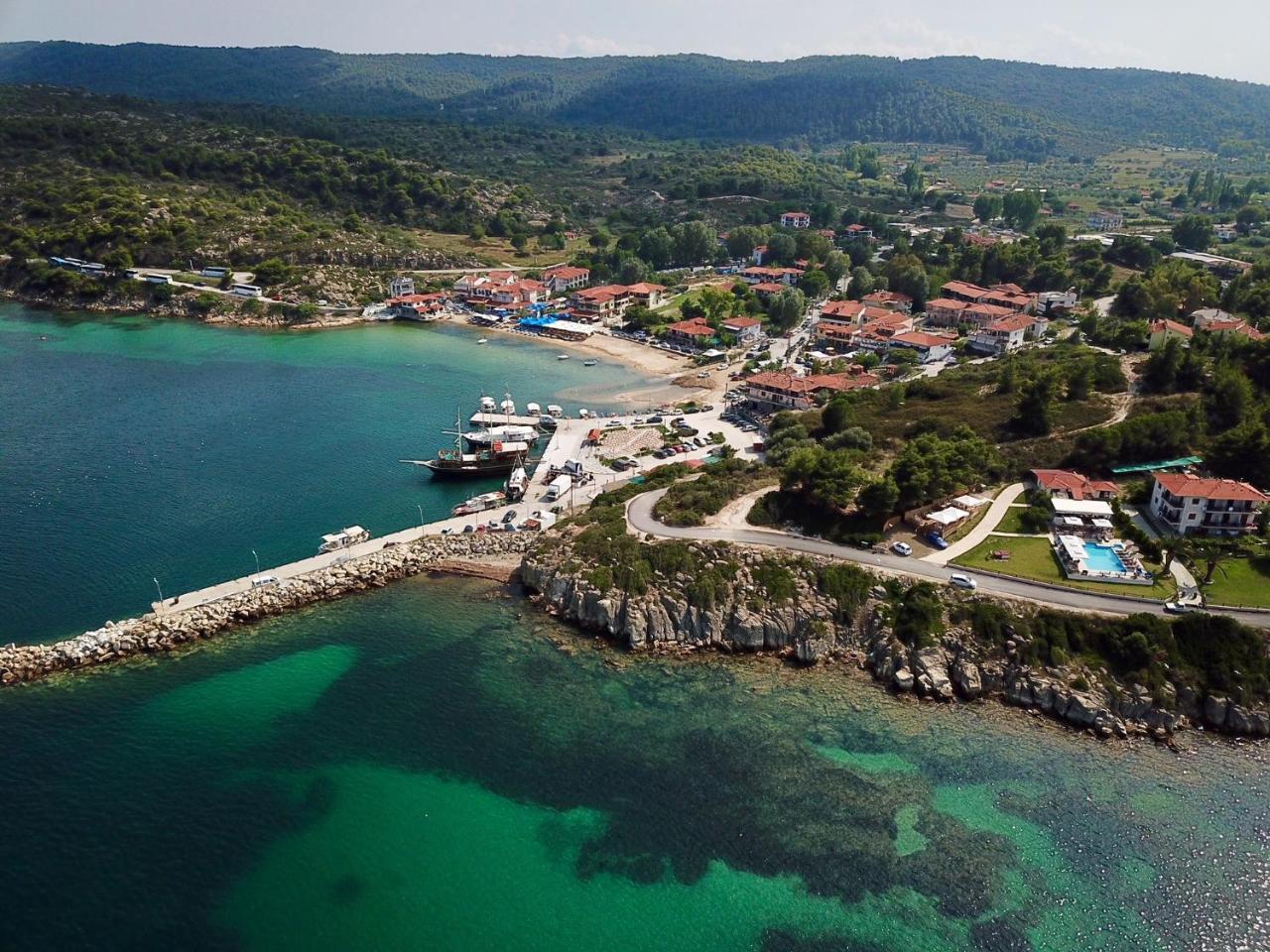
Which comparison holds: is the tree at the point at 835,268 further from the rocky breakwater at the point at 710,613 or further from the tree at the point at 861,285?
the rocky breakwater at the point at 710,613

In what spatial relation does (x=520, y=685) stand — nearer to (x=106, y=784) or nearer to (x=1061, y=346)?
(x=106, y=784)

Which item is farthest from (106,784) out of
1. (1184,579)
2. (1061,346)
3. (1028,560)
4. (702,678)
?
(1061,346)

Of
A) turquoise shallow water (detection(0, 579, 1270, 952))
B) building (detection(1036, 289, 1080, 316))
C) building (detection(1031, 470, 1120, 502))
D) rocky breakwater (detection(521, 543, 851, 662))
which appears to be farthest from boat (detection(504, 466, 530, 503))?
building (detection(1036, 289, 1080, 316))

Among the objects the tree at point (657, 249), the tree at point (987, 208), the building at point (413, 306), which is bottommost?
the building at point (413, 306)

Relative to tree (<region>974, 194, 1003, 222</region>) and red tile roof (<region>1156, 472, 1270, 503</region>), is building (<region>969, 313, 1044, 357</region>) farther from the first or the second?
tree (<region>974, 194, 1003, 222</region>)

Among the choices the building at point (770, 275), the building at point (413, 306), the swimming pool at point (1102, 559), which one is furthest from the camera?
the building at point (770, 275)

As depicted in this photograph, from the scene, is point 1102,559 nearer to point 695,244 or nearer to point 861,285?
point 861,285

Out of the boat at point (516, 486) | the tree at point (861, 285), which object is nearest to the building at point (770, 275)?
the tree at point (861, 285)
